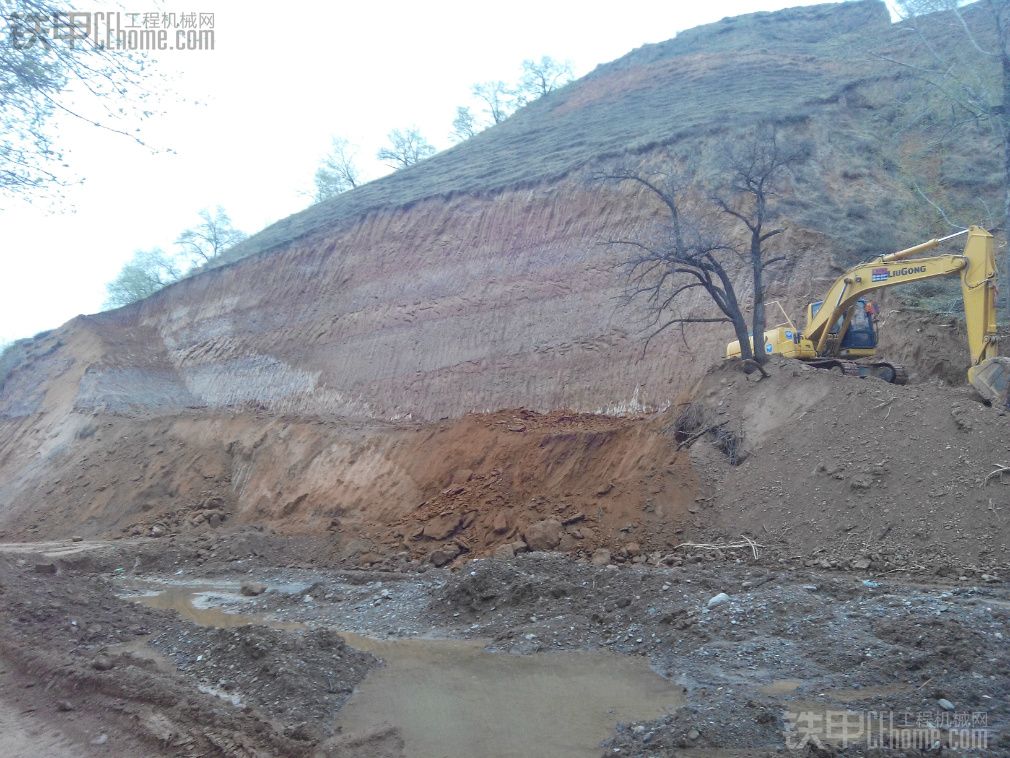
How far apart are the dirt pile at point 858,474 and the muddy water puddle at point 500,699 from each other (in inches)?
168

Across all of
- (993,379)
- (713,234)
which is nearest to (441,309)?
(713,234)

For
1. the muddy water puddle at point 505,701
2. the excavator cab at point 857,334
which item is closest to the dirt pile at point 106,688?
the muddy water puddle at point 505,701

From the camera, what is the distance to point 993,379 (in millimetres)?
11102

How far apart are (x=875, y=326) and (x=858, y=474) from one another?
6633mm

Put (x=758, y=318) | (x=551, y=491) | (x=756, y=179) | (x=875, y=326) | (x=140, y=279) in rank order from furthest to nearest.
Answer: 1. (x=140, y=279)
2. (x=756, y=179)
3. (x=875, y=326)
4. (x=551, y=491)
5. (x=758, y=318)

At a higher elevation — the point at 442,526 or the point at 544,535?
the point at 442,526

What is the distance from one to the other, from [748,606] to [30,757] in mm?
6630

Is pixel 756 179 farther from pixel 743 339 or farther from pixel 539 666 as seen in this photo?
pixel 539 666

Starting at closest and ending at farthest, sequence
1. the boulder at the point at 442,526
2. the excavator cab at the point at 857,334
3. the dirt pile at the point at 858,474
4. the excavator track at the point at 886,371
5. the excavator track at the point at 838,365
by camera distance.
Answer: the dirt pile at the point at 858,474, the excavator track at the point at 838,365, the boulder at the point at 442,526, the excavator track at the point at 886,371, the excavator cab at the point at 857,334

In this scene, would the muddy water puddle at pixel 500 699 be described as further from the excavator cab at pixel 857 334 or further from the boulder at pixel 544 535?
the excavator cab at pixel 857 334

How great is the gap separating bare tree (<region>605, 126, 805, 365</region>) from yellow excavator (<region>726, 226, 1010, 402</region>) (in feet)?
3.64

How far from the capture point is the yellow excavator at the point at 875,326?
38.0ft

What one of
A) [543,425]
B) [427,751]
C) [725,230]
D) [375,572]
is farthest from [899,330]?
[427,751]

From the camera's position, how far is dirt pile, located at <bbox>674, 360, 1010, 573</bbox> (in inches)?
370
